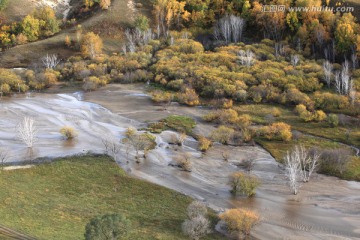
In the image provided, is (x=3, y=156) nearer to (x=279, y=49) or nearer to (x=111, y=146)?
(x=111, y=146)

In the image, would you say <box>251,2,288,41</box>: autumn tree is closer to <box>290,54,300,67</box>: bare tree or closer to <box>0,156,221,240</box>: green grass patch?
<box>290,54,300,67</box>: bare tree

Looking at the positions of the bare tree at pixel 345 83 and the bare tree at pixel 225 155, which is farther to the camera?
the bare tree at pixel 345 83

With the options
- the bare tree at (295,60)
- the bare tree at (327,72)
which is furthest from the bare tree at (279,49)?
the bare tree at (327,72)

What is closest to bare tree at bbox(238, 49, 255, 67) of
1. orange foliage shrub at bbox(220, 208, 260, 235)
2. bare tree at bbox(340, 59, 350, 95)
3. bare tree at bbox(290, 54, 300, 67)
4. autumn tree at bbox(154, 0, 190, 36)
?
bare tree at bbox(290, 54, 300, 67)

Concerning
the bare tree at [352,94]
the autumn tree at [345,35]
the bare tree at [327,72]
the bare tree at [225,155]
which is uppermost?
the autumn tree at [345,35]

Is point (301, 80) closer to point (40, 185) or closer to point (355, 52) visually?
point (355, 52)

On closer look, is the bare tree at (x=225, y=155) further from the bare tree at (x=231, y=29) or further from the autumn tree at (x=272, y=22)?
the autumn tree at (x=272, y=22)

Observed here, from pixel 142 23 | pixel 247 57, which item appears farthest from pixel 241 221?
pixel 142 23
